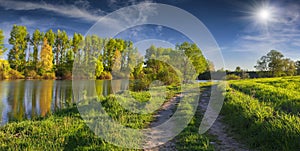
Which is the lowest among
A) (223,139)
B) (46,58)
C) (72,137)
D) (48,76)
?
(223,139)

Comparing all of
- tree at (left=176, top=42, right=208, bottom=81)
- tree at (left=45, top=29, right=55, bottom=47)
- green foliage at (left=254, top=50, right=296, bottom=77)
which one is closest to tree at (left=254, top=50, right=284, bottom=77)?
green foliage at (left=254, top=50, right=296, bottom=77)

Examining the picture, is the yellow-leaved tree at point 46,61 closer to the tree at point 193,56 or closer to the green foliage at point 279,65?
the tree at point 193,56

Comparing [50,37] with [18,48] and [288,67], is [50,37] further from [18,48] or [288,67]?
[288,67]

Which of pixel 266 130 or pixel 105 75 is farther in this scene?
pixel 105 75

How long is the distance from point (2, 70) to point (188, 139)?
166ft

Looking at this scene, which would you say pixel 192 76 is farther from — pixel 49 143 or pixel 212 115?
pixel 49 143

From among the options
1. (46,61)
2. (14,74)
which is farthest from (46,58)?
(14,74)

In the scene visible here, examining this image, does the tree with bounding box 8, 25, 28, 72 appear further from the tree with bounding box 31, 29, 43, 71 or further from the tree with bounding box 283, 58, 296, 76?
the tree with bounding box 283, 58, 296, 76

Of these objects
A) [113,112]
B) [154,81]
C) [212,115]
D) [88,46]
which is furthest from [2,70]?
[212,115]

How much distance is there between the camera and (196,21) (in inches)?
458

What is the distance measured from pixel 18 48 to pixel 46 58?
22.1 feet

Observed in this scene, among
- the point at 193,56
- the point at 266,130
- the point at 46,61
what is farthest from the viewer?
the point at 46,61

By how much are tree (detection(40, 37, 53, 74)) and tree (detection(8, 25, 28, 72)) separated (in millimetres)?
4253

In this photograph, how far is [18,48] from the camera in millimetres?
52094
